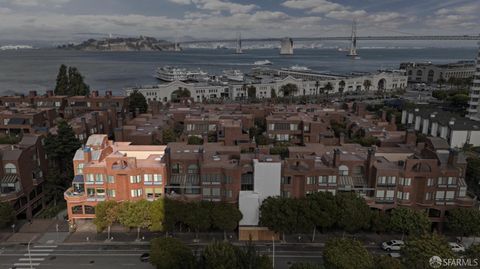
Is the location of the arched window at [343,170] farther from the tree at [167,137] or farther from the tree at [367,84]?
the tree at [367,84]

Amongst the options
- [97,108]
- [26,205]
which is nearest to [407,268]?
[26,205]

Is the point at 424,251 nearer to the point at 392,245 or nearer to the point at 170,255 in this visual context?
the point at 392,245

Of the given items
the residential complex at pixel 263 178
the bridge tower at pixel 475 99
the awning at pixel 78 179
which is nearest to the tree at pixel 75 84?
the residential complex at pixel 263 178

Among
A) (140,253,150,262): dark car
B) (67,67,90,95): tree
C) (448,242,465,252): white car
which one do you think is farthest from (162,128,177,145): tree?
(67,67,90,95): tree

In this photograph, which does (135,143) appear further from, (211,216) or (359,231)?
(359,231)

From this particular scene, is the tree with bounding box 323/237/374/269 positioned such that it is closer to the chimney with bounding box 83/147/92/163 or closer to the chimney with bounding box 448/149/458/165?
the chimney with bounding box 448/149/458/165

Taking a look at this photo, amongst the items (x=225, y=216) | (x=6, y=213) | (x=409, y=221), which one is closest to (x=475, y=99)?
(x=409, y=221)
